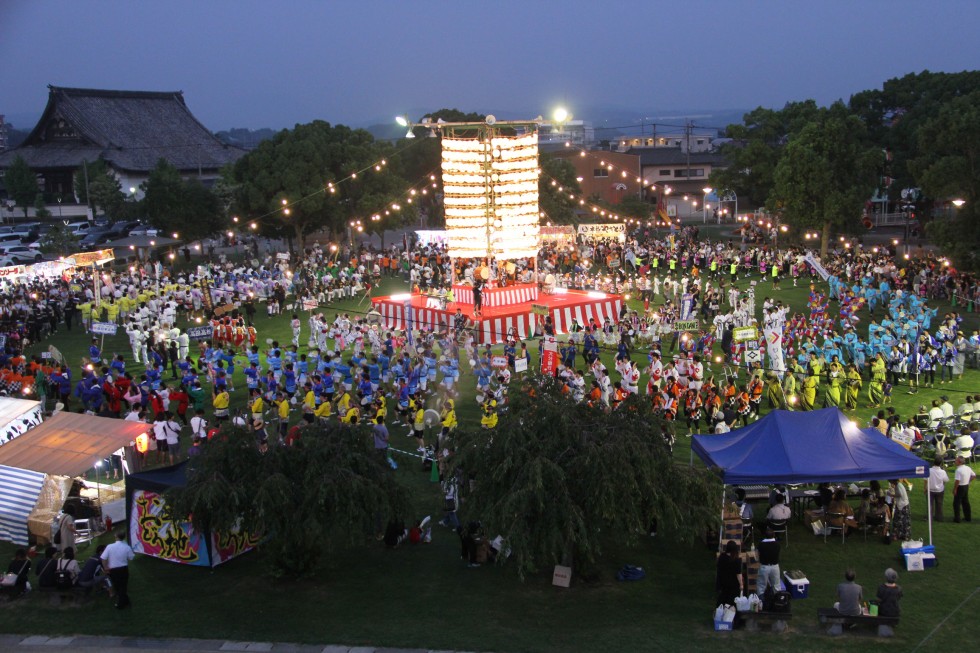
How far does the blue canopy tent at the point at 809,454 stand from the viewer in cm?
1144

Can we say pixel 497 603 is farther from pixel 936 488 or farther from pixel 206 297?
pixel 206 297

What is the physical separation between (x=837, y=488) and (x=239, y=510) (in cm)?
776

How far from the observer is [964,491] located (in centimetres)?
1239

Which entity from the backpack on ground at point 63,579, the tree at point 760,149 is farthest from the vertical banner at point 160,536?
the tree at point 760,149

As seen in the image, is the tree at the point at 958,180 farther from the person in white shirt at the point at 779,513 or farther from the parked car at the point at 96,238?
the parked car at the point at 96,238

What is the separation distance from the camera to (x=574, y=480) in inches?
402

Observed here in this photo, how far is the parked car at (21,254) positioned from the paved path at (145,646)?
3415cm

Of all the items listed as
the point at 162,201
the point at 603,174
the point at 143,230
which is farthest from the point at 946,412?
the point at 603,174

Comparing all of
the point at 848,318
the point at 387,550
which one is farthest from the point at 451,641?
the point at 848,318

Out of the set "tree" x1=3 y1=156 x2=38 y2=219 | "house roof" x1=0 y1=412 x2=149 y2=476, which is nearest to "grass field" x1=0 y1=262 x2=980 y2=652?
"house roof" x1=0 y1=412 x2=149 y2=476

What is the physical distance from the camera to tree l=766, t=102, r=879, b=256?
112 feet

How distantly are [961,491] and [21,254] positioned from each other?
134 feet

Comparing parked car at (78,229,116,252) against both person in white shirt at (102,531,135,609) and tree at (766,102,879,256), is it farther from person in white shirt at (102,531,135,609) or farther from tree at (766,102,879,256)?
person in white shirt at (102,531,135,609)

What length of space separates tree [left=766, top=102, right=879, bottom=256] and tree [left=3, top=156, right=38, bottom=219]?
131ft
